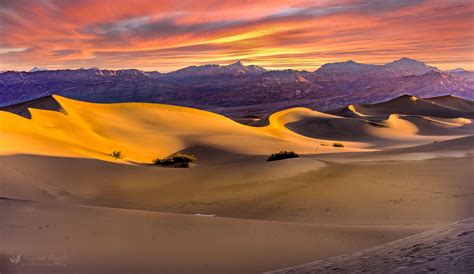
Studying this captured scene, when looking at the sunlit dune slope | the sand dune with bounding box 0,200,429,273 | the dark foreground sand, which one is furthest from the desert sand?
the dark foreground sand

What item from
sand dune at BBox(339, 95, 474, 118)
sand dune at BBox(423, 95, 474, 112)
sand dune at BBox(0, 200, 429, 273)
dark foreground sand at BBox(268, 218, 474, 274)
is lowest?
sand dune at BBox(0, 200, 429, 273)

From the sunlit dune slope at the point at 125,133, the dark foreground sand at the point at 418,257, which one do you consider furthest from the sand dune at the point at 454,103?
the dark foreground sand at the point at 418,257

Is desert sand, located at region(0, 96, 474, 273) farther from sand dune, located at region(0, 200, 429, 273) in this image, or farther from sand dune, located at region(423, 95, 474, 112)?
sand dune, located at region(423, 95, 474, 112)

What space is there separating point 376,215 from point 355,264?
4.51 m

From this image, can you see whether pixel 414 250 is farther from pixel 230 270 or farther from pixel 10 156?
pixel 10 156

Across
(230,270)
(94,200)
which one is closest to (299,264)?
(230,270)

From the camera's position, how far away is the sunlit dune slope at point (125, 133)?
62.2ft

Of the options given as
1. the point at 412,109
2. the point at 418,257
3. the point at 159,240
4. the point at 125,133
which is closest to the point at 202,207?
the point at 159,240

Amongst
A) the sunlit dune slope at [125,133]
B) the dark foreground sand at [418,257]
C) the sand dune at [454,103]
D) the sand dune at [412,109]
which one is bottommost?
the dark foreground sand at [418,257]

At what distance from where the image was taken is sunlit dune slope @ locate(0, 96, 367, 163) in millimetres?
18969

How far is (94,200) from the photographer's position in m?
12.2

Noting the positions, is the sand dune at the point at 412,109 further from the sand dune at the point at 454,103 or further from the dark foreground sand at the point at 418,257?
the dark foreground sand at the point at 418,257

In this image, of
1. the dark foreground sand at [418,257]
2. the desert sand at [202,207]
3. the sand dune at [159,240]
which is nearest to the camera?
the dark foreground sand at [418,257]

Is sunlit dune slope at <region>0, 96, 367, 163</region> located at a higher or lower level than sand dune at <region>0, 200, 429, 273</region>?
higher
